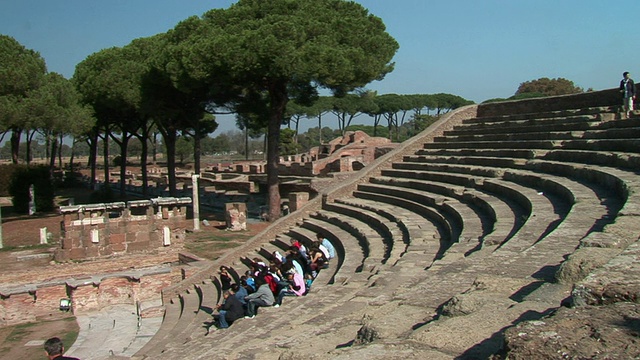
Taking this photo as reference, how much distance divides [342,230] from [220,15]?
39.3ft

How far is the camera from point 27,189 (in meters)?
27.3

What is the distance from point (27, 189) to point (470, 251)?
81.1 ft

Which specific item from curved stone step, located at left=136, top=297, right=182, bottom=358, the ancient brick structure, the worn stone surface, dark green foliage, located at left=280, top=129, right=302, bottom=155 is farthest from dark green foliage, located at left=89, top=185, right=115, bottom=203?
the worn stone surface

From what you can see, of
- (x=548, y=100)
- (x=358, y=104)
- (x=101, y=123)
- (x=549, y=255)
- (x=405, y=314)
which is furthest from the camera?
(x=358, y=104)

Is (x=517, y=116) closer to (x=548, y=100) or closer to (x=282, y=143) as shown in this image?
(x=548, y=100)

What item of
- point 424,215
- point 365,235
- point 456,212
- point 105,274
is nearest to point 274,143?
point 105,274

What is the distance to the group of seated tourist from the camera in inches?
351

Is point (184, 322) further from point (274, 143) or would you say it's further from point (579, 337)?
point (274, 143)

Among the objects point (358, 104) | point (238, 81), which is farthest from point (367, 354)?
point (358, 104)

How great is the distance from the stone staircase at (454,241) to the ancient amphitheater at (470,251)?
1.0 inches

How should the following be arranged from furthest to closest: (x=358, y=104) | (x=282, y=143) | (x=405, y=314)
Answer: (x=358, y=104) < (x=282, y=143) < (x=405, y=314)

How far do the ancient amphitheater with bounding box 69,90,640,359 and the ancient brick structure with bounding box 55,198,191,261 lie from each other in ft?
15.8

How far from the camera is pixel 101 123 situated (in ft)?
110

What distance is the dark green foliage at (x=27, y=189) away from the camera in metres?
27.2
